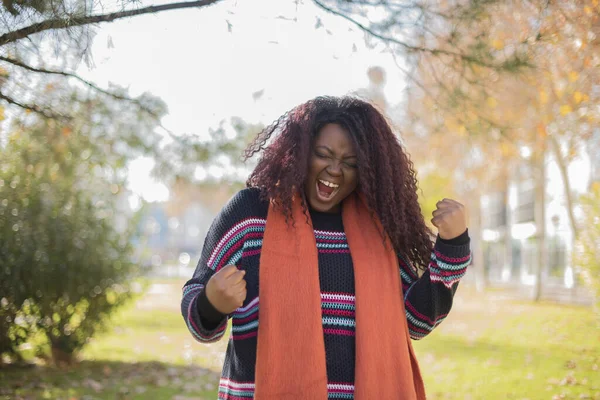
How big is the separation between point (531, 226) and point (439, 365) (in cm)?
2514

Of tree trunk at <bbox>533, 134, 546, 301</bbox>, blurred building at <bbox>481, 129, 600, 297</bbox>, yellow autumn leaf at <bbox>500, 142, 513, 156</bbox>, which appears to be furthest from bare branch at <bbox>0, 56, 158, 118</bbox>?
tree trunk at <bbox>533, 134, 546, 301</bbox>

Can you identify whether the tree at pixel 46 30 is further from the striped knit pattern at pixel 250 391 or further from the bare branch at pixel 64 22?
the striped knit pattern at pixel 250 391

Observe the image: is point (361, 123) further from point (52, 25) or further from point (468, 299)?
point (468, 299)

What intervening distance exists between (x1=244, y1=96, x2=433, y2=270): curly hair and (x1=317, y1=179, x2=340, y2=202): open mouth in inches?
2.4

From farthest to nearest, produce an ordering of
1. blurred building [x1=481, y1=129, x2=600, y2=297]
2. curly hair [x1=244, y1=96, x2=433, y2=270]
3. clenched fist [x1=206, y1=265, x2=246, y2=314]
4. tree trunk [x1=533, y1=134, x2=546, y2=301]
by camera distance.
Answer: blurred building [x1=481, y1=129, x2=600, y2=297] → tree trunk [x1=533, y1=134, x2=546, y2=301] → curly hair [x1=244, y1=96, x2=433, y2=270] → clenched fist [x1=206, y1=265, x2=246, y2=314]

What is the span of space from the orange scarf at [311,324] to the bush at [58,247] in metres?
4.22

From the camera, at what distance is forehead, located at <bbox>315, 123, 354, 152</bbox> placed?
234 cm

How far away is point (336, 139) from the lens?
92.4 inches

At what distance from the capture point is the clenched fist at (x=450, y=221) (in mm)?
2199

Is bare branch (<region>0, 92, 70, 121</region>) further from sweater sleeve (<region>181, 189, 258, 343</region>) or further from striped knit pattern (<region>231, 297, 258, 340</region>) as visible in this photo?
striped knit pattern (<region>231, 297, 258, 340</region>)

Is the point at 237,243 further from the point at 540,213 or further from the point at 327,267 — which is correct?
the point at 540,213

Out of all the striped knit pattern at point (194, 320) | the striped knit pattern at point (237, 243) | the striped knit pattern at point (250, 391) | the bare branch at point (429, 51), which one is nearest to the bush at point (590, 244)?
the bare branch at point (429, 51)

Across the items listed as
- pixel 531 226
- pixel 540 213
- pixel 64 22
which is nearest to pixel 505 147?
pixel 64 22

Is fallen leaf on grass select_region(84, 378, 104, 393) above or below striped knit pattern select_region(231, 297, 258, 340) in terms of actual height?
below
